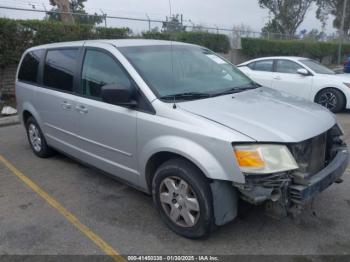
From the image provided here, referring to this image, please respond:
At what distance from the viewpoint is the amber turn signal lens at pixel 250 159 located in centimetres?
286

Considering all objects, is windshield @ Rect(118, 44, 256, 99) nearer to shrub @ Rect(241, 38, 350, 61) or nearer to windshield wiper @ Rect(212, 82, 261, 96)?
windshield wiper @ Rect(212, 82, 261, 96)

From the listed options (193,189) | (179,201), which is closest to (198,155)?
(193,189)

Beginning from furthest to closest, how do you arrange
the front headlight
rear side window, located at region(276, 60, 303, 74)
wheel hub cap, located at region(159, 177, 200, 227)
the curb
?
1. rear side window, located at region(276, 60, 303, 74)
2. the curb
3. wheel hub cap, located at region(159, 177, 200, 227)
4. the front headlight

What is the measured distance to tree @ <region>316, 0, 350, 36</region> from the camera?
1945 inches

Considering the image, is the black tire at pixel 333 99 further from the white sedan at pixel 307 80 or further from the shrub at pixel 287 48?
the shrub at pixel 287 48

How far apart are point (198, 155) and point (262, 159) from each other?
20.2 inches

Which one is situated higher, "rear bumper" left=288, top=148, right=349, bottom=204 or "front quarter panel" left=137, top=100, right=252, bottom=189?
"front quarter panel" left=137, top=100, right=252, bottom=189

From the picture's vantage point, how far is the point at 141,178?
3.72m

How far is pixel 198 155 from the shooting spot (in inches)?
119

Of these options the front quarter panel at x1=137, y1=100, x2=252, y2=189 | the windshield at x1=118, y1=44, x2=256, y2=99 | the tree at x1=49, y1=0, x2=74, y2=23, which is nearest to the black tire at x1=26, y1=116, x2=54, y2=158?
the windshield at x1=118, y1=44, x2=256, y2=99

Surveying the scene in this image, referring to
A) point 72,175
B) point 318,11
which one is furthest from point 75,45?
point 318,11

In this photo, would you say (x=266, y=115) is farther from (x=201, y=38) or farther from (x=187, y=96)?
(x=201, y=38)

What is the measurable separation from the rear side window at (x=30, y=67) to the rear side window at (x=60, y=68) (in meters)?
0.31

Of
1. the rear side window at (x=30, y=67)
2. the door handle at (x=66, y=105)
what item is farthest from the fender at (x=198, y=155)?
the rear side window at (x=30, y=67)
